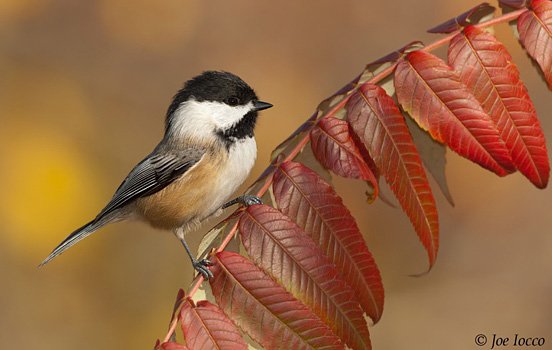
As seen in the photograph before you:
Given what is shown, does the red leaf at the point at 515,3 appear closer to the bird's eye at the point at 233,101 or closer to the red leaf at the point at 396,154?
the red leaf at the point at 396,154

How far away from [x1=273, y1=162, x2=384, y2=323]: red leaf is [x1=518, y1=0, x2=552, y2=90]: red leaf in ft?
2.18

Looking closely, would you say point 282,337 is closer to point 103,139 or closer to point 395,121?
point 395,121

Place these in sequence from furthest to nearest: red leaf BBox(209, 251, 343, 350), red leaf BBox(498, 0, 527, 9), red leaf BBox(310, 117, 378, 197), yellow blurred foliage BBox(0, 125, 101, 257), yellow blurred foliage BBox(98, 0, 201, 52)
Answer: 1. yellow blurred foliage BBox(98, 0, 201, 52)
2. yellow blurred foliage BBox(0, 125, 101, 257)
3. red leaf BBox(498, 0, 527, 9)
4. red leaf BBox(310, 117, 378, 197)
5. red leaf BBox(209, 251, 343, 350)

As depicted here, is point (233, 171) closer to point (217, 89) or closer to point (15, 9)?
point (217, 89)

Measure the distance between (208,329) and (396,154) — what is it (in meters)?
0.66

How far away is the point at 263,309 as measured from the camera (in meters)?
1.83

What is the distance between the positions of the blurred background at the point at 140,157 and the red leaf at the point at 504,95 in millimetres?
3443

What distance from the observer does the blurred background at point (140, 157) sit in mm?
5164

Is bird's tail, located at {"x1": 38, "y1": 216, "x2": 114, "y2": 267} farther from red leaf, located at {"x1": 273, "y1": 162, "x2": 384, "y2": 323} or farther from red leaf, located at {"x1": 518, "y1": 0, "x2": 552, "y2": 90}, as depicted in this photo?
red leaf, located at {"x1": 518, "y1": 0, "x2": 552, "y2": 90}

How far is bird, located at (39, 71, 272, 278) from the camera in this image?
3.04 m

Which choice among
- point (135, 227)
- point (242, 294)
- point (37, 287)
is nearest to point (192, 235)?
point (135, 227)

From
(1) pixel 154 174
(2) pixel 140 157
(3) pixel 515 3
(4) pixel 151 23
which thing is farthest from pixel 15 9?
(3) pixel 515 3

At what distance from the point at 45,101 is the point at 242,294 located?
4570 millimetres

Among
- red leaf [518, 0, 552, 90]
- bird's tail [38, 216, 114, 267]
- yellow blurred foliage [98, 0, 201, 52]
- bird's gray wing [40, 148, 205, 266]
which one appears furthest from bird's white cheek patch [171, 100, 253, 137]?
yellow blurred foliage [98, 0, 201, 52]
